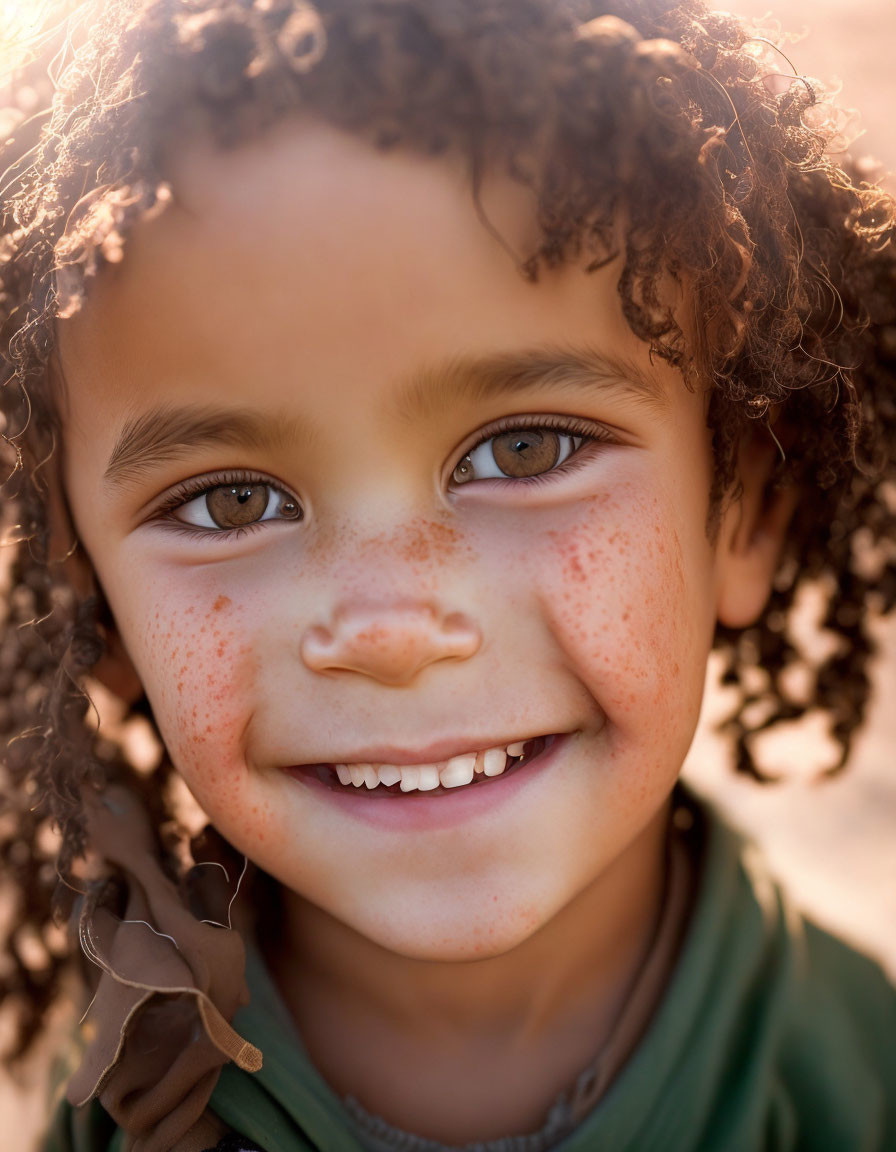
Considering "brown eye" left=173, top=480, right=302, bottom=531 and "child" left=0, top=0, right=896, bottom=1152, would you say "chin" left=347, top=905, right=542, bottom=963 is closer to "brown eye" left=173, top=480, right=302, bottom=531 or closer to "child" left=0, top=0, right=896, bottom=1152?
"child" left=0, top=0, right=896, bottom=1152

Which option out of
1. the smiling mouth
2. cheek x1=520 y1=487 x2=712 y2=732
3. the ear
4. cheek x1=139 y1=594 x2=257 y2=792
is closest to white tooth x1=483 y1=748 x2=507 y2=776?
the smiling mouth

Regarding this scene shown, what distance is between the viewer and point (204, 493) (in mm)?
1113

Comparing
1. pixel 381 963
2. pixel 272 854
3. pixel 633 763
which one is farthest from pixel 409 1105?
pixel 633 763

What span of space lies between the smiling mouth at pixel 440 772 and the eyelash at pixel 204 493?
0.22 m

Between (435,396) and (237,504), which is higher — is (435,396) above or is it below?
above

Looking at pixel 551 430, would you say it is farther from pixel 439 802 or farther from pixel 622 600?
pixel 439 802

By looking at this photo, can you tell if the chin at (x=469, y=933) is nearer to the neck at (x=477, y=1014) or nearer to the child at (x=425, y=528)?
the child at (x=425, y=528)

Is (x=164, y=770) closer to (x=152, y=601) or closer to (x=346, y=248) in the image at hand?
(x=152, y=601)

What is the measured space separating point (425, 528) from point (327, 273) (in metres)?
0.22

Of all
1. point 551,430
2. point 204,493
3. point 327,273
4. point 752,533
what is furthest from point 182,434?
point 752,533

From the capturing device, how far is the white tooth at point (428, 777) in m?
1.09

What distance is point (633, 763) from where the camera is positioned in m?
1.11

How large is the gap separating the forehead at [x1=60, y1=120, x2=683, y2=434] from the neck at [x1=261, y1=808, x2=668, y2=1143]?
0.63m

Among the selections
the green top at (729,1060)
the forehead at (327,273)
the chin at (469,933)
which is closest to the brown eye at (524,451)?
the forehead at (327,273)
